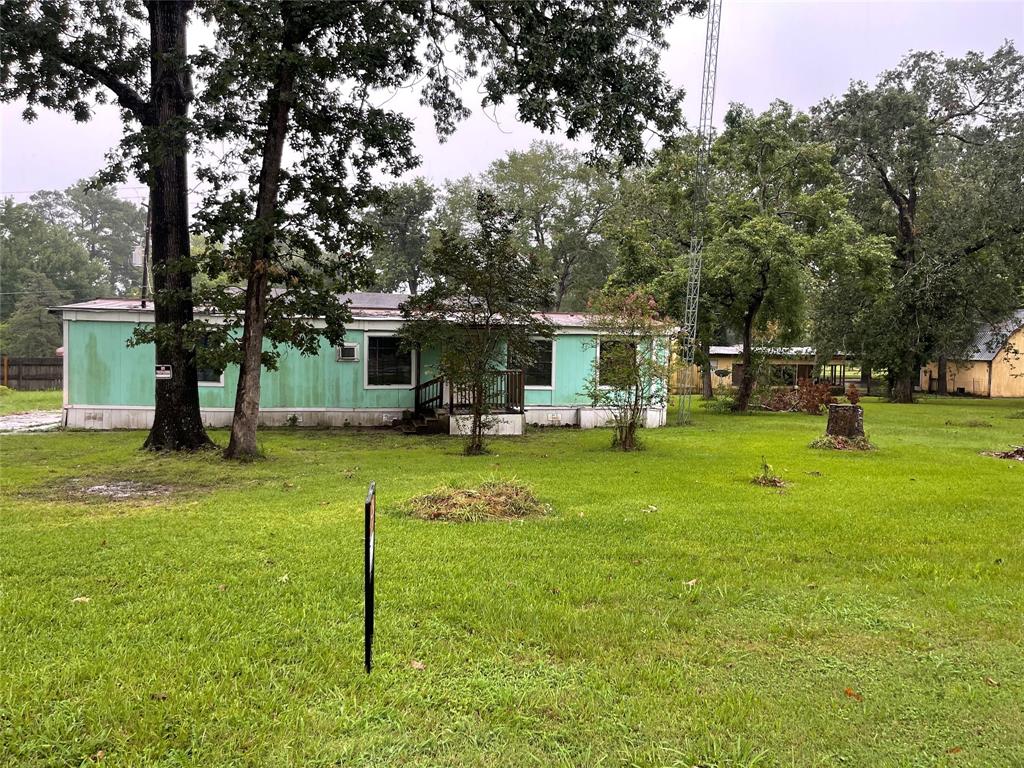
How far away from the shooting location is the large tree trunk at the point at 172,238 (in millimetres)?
10797

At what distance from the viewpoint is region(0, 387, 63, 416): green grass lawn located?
19.7m

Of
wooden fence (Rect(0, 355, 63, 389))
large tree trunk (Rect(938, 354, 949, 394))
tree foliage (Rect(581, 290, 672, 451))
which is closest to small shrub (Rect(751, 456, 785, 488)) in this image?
tree foliage (Rect(581, 290, 672, 451))

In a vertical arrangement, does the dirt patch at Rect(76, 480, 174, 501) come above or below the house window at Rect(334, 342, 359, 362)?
below

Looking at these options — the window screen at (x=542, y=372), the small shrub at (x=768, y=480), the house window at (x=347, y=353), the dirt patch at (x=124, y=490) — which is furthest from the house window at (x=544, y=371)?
the dirt patch at (x=124, y=490)

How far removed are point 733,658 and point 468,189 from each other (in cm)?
4101

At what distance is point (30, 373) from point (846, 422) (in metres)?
30.9

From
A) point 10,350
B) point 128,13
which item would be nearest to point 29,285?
point 10,350

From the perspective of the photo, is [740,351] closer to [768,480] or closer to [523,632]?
[768,480]

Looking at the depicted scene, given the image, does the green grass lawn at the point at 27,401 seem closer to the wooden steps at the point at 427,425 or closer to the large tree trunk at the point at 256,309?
the wooden steps at the point at 427,425

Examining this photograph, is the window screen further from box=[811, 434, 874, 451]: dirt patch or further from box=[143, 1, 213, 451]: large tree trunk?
box=[143, 1, 213, 451]: large tree trunk

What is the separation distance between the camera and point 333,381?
1559cm

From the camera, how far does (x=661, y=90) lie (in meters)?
10.7

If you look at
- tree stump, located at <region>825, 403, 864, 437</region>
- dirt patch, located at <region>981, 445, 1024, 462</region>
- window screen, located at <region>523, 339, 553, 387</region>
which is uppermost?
Result: window screen, located at <region>523, 339, 553, 387</region>

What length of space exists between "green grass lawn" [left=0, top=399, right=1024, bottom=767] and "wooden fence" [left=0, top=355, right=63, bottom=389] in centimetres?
2494
